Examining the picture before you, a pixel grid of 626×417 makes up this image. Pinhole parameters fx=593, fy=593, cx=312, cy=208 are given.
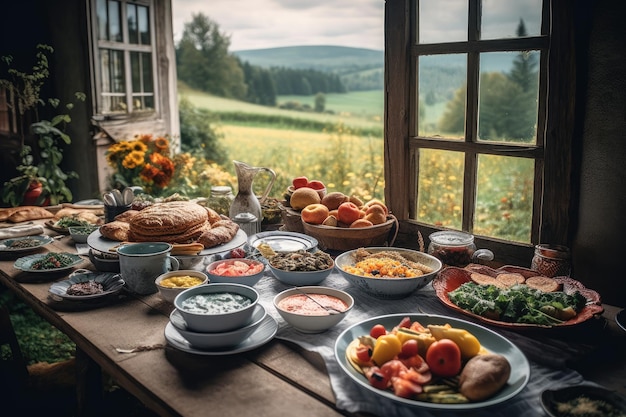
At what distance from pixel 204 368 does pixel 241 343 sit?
161mm

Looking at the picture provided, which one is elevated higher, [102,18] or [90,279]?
[102,18]

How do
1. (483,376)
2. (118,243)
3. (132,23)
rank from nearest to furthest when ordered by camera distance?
(483,376), (118,243), (132,23)

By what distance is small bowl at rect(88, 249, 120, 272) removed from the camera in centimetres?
248

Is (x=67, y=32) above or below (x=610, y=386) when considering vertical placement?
above

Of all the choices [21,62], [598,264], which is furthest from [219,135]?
[598,264]

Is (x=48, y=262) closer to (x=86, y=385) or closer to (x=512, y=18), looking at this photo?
(x=86, y=385)

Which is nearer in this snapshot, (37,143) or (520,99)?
A: (520,99)

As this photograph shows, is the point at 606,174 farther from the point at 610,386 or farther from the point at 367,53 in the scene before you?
the point at 367,53

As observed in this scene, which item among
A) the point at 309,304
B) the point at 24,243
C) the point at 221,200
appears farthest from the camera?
the point at 221,200

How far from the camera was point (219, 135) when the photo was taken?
7.06 metres

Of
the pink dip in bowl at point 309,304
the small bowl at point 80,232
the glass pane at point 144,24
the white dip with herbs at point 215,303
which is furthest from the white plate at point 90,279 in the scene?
the glass pane at point 144,24

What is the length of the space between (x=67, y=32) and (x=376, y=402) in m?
4.77

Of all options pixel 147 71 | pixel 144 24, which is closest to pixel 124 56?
pixel 147 71

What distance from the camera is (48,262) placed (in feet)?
8.33
